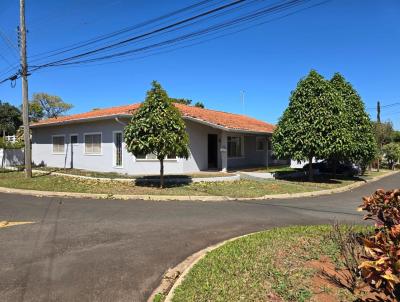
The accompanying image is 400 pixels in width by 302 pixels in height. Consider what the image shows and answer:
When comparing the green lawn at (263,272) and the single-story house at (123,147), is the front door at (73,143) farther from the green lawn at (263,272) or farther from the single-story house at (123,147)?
the green lawn at (263,272)

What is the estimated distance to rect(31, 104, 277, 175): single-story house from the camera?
2208cm

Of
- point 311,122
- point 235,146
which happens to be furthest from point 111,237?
point 235,146

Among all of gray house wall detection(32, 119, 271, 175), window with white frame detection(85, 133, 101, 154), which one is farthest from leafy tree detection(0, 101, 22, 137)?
window with white frame detection(85, 133, 101, 154)

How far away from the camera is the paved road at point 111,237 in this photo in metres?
5.60

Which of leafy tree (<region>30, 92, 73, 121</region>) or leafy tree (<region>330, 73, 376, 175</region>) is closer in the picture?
Answer: leafy tree (<region>330, 73, 376, 175</region>)

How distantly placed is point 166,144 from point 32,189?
602cm

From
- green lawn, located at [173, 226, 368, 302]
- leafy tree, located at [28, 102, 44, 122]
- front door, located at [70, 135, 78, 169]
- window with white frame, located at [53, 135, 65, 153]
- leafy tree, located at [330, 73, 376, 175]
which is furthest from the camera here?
leafy tree, located at [28, 102, 44, 122]

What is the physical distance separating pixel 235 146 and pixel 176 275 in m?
21.4

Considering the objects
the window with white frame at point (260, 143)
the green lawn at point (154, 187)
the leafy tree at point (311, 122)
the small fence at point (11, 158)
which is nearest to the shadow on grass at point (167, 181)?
the green lawn at point (154, 187)

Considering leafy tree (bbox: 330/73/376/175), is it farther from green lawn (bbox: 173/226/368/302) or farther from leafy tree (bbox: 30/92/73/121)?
leafy tree (bbox: 30/92/73/121)

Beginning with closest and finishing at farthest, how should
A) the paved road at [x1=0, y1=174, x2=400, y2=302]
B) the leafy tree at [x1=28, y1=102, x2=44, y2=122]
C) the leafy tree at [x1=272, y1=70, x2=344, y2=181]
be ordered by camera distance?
the paved road at [x1=0, y1=174, x2=400, y2=302]
the leafy tree at [x1=272, y1=70, x2=344, y2=181]
the leafy tree at [x1=28, y1=102, x2=44, y2=122]

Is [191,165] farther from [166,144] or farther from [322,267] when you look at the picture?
[322,267]

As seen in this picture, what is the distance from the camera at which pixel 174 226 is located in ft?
31.6

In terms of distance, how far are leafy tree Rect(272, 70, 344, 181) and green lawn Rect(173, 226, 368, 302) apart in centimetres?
1382
